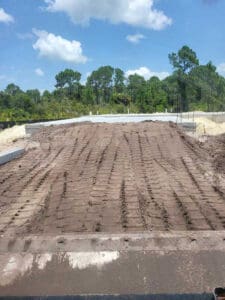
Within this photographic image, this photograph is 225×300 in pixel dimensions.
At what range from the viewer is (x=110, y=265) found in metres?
3.87

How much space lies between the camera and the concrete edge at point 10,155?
40.2 ft

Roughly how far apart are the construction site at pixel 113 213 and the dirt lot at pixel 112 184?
2cm

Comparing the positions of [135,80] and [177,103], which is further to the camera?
[135,80]

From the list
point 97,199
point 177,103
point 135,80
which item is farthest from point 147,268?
point 135,80

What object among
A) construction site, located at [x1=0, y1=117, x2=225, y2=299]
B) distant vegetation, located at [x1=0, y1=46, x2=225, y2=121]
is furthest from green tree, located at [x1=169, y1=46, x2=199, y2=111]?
construction site, located at [x1=0, y1=117, x2=225, y2=299]

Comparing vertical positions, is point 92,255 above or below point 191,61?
below

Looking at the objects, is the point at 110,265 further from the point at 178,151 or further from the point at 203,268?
the point at 178,151

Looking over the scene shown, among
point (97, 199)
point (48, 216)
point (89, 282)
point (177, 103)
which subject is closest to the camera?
point (89, 282)

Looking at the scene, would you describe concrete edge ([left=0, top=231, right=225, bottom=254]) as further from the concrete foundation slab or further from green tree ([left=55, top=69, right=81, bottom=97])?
green tree ([left=55, top=69, right=81, bottom=97])

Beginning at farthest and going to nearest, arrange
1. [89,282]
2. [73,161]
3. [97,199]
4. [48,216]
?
[73,161]
[97,199]
[48,216]
[89,282]

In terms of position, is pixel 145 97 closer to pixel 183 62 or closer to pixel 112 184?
pixel 183 62

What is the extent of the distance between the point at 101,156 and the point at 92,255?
25.9ft

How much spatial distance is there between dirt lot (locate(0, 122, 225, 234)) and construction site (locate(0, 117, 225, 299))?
0.02m

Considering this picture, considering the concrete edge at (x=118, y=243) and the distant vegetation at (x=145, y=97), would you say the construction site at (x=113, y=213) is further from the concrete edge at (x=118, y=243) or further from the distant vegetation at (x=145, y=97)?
the distant vegetation at (x=145, y=97)
